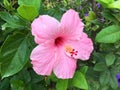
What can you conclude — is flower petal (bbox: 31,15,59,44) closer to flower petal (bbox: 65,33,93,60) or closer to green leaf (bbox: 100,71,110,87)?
flower petal (bbox: 65,33,93,60)

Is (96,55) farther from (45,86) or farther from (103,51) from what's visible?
(45,86)

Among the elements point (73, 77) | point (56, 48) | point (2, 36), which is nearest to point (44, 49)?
point (56, 48)

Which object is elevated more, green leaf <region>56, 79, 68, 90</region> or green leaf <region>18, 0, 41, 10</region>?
green leaf <region>18, 0, 41, 10</region>

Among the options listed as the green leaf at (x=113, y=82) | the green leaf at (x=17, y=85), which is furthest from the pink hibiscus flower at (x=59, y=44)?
the green leaf at (x=113, y=82)

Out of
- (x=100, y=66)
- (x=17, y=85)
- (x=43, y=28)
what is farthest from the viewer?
(x=100, y=66)

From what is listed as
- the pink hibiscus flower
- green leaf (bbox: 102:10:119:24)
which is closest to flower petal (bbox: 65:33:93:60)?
the pink hibiscus flower

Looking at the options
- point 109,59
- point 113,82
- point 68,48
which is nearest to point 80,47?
point 68,48

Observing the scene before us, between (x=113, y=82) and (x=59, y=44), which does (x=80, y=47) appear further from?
(x=113, y=82)
